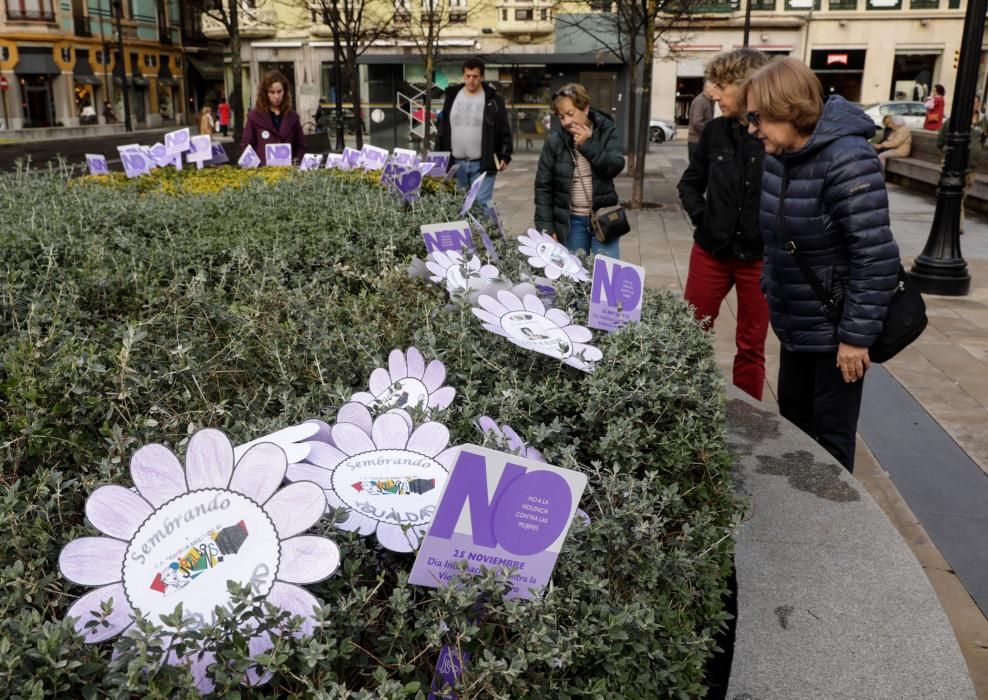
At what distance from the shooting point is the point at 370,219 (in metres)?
5.30

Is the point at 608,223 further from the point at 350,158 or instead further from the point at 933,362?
the point at 350,158

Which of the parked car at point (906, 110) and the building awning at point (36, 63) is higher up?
the building awning at point (36, 63)

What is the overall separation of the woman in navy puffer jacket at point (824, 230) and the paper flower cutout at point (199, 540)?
2.23m

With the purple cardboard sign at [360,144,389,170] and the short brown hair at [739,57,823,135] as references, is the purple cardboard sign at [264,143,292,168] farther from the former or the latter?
the short brown hair at [739,57,823,135]

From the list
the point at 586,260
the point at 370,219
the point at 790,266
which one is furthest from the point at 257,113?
the point at 790,266

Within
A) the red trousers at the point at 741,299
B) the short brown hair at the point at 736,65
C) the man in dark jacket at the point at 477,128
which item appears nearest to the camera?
the short brown hair at the point at 736,65

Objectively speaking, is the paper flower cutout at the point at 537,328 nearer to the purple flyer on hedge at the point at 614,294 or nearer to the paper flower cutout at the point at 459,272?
the purple flyer on hedge at the point at 614,294

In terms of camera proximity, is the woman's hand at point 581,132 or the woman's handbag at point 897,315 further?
the woman's hand at point 581,132

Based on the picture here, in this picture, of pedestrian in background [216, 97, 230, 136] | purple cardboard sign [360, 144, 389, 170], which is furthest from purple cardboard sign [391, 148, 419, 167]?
pedestrian in background [216, 97, 230, 136]

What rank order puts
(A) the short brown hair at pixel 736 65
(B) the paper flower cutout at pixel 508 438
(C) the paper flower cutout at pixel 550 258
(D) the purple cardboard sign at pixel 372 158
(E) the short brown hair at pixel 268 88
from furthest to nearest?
(E) the short brown hair at pixel 268 88 → (D) the purple cardboard sign at pixel 372 158 → (A) the short brown hair at pixel 736 65 → (C) the paper flower cutout at pixel 550 258 → (B) the paper flower cutout at pixel 508 438

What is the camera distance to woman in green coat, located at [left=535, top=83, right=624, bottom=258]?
18.9 ft

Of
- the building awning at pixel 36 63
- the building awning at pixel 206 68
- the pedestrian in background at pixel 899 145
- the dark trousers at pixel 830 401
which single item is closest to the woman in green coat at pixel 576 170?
the dark trousers at pixel 830 401

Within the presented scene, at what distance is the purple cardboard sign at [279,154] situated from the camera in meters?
8.63

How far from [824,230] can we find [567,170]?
3038 mm
